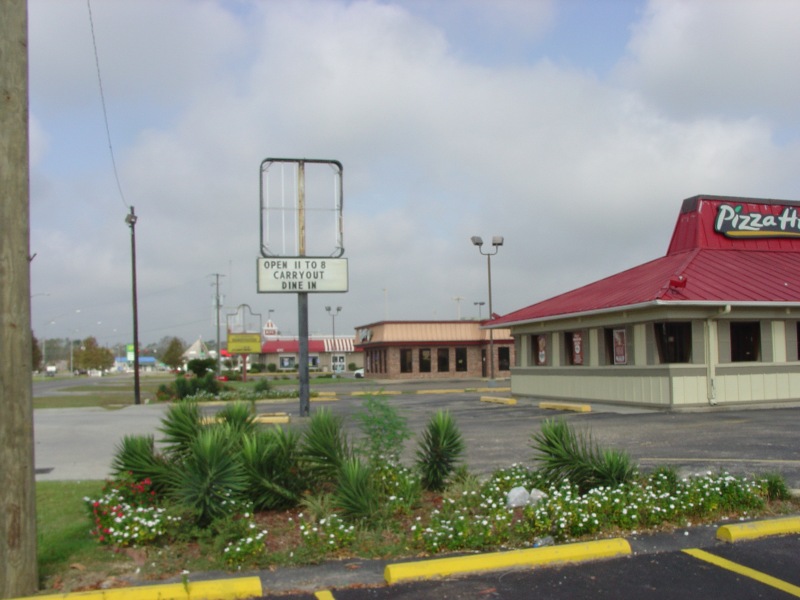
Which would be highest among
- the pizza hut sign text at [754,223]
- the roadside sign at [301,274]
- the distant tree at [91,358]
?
the pizza hut sign text at [754,223]

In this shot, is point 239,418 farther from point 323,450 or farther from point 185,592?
point 185,592

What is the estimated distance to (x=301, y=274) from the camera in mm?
20312

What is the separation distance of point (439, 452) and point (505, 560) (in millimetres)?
2129

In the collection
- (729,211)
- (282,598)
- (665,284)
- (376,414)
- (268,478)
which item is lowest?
(282,598)

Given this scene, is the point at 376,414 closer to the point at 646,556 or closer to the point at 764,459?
the point at 646,556

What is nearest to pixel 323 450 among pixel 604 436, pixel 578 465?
pixel 578 465

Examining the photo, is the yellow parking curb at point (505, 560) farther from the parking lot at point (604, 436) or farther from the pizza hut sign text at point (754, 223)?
the pizza hut sign text at point (754, 223)

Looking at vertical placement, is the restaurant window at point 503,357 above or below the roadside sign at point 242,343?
below

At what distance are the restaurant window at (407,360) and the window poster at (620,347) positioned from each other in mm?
34688

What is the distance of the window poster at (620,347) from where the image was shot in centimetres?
2108

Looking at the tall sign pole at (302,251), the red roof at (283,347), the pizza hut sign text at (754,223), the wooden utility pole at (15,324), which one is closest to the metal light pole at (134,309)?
the tall sign pole at (302,251)

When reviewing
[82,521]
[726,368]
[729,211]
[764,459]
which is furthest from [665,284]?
[82,521]

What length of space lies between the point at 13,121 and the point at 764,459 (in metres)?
10.3

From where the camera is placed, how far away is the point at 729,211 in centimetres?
2412
